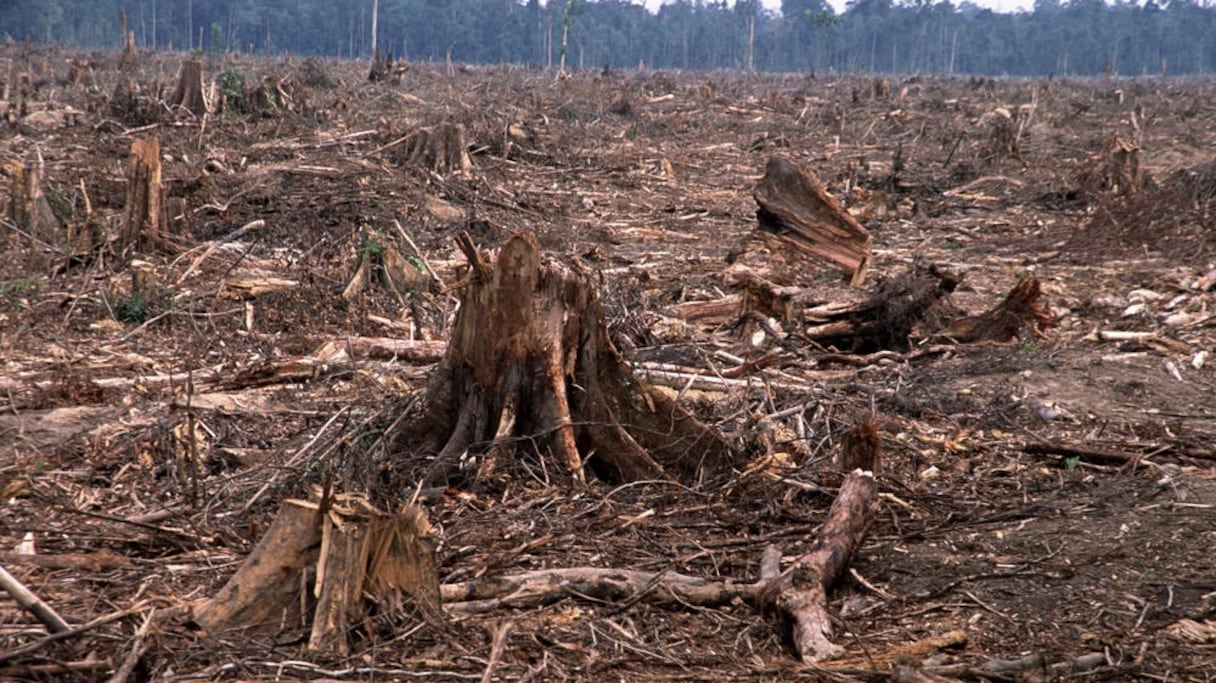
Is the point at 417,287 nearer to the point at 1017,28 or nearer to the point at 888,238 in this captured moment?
the point at 888,238

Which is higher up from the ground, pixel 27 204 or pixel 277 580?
pixel 27 204

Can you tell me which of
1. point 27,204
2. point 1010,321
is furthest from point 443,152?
point 1010,321

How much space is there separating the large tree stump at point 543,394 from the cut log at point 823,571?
814 millimetres

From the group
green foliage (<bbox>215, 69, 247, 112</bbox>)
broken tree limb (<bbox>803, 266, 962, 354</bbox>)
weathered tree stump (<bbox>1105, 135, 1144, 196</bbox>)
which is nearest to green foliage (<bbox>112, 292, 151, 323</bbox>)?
broken tree limb (<bbox>803, 266, 962, 354</bbox>)

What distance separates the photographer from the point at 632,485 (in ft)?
14.2

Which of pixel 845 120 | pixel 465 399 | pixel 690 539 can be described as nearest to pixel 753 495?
pixel 690 539

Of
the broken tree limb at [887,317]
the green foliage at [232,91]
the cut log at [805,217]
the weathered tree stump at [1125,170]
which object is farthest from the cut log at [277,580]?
the green foliage at [232,91]

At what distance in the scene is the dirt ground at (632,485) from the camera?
10.0 feet

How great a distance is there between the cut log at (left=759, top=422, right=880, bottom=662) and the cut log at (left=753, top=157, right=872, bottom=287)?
5.92 m

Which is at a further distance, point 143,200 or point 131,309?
point 143,200

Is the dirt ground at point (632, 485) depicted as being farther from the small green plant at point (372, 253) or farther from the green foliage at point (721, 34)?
the green foliage at point (721, 34)

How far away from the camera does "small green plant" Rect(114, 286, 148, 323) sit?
7340 millimetres

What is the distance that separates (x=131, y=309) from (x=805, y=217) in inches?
231

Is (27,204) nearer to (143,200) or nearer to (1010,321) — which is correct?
(143,200)
